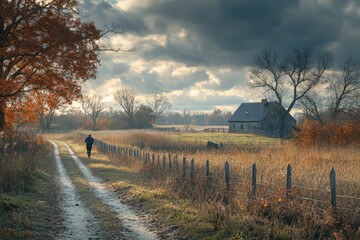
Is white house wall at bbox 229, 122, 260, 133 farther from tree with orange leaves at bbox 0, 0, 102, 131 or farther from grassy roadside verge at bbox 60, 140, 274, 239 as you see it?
grassy roadside verge at bbox 60, 140, 274, 239

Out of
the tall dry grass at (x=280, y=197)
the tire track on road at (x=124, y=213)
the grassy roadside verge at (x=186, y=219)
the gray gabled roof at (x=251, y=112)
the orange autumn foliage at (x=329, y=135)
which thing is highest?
the gray gabled roof at (x=251, y=112)

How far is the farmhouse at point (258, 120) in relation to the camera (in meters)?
76.9

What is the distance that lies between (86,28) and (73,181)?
7.99 meters

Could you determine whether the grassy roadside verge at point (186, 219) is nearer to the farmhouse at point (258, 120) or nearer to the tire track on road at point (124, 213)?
the tire track on road at point (124, 213)

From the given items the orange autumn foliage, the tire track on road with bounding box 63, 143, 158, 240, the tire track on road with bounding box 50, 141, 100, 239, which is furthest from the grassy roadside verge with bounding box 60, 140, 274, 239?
the orange autumn foliage

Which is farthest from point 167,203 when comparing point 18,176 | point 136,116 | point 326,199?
point 136,116

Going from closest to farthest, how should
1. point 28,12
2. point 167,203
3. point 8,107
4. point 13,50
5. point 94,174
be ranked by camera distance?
point 167,203 → point 28,12 → point 13,50 → point 94,174 → point 8,107

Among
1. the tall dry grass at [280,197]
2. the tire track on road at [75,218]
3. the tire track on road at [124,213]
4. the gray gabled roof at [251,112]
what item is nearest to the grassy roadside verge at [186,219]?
the tall dry grass at [280,197]

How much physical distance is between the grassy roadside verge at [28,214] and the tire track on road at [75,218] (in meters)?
0.40

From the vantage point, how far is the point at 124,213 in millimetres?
11742

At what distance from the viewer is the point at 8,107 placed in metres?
24.2

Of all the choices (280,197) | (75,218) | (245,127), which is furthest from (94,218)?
(245,127)

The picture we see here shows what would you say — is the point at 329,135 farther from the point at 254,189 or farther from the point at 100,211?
the point at 100,211

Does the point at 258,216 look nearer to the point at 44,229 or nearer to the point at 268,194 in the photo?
the point at 268,194
